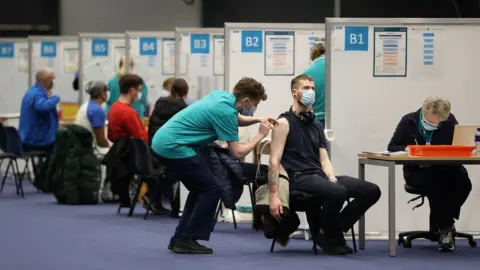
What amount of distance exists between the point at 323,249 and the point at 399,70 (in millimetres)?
1645

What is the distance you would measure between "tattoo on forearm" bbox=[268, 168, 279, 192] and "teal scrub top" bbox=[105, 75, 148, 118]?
18.2ft

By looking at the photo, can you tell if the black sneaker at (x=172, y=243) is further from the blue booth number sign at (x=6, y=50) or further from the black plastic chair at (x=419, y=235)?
the blue booth number sign at (x=6, y=50)

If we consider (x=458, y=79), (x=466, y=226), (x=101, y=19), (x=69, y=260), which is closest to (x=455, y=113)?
(x=458, y=79)

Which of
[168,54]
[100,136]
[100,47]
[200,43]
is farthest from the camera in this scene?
[100,47]

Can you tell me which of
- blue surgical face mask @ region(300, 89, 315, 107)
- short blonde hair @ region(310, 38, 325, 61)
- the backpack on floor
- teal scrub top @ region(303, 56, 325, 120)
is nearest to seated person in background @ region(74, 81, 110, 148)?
the backpack on floor

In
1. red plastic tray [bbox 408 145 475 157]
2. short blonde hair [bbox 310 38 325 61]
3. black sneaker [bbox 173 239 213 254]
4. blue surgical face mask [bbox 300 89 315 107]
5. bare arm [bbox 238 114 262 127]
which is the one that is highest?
A: short blonde hair [bbox 310 38 325 61]

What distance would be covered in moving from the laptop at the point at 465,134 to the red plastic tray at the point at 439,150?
17 cm

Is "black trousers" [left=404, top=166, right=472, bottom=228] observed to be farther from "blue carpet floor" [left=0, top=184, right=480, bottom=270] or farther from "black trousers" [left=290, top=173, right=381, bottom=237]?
"black trousers" [left=290, top=173, right=381, bottom=237]

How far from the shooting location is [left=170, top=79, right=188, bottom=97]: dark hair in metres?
10.4

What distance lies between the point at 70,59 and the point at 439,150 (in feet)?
28.4

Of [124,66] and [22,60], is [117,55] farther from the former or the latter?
[22,60]

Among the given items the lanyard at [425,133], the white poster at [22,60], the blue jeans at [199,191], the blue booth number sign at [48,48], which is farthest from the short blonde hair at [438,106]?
the white poster at [22,60]

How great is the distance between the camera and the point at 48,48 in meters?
15.4

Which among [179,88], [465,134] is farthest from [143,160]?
[465,134]
